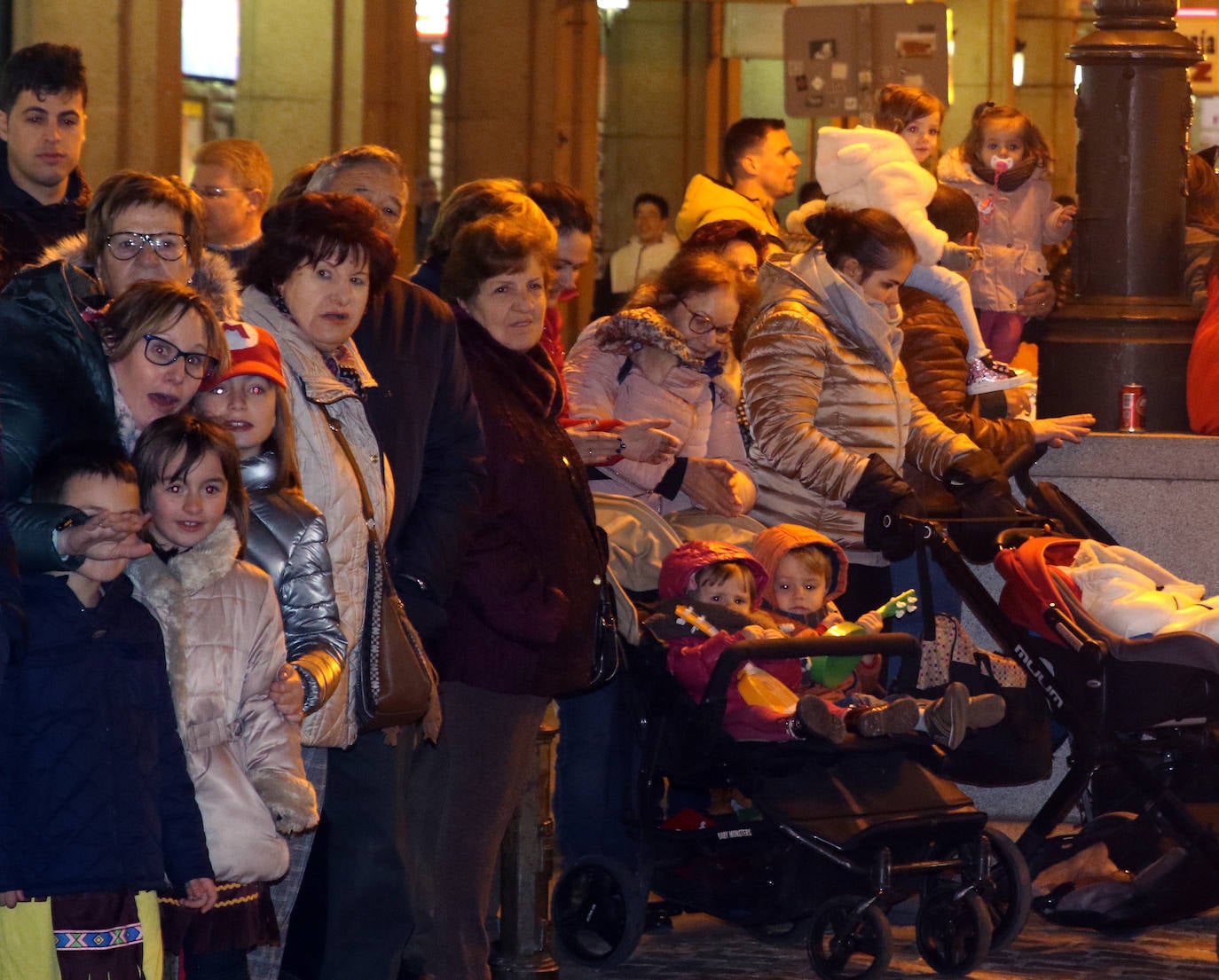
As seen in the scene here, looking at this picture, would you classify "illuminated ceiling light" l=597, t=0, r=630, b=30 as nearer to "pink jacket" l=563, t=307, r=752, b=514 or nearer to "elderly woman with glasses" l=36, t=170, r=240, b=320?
"pink jacket" l=563, t=307, r=752, b=514

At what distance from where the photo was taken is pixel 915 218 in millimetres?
8883

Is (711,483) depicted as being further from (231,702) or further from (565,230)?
(231,702)

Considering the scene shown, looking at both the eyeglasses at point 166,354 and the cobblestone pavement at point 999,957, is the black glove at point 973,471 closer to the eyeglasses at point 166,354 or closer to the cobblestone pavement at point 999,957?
the cobblestone pavement at point 999,957

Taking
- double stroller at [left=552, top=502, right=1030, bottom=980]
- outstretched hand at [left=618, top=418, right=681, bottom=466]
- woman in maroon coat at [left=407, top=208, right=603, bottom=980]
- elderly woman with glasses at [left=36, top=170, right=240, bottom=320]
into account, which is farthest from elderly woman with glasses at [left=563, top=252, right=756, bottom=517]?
elderly woman with glasses at [left=36, top=170, right=240, bottom=320]

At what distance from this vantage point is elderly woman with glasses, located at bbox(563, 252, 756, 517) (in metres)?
7.02

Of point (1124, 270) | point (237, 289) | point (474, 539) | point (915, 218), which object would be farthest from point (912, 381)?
point (237, 289)

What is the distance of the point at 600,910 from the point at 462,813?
3.53 ft

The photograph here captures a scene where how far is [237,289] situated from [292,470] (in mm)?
528

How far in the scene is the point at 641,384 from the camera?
7137mm

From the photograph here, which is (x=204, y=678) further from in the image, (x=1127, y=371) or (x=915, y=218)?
(x=1127, y=371)

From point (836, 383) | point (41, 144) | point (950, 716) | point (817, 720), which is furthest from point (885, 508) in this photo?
point (41, 144)

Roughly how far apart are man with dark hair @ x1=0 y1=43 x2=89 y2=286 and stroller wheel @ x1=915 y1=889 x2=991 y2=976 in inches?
123

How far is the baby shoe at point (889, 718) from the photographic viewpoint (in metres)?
6.45

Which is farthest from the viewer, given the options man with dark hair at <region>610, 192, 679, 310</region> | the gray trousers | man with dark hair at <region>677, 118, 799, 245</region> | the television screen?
man with dark hair at <region>610, 192, 679, 310</region>
